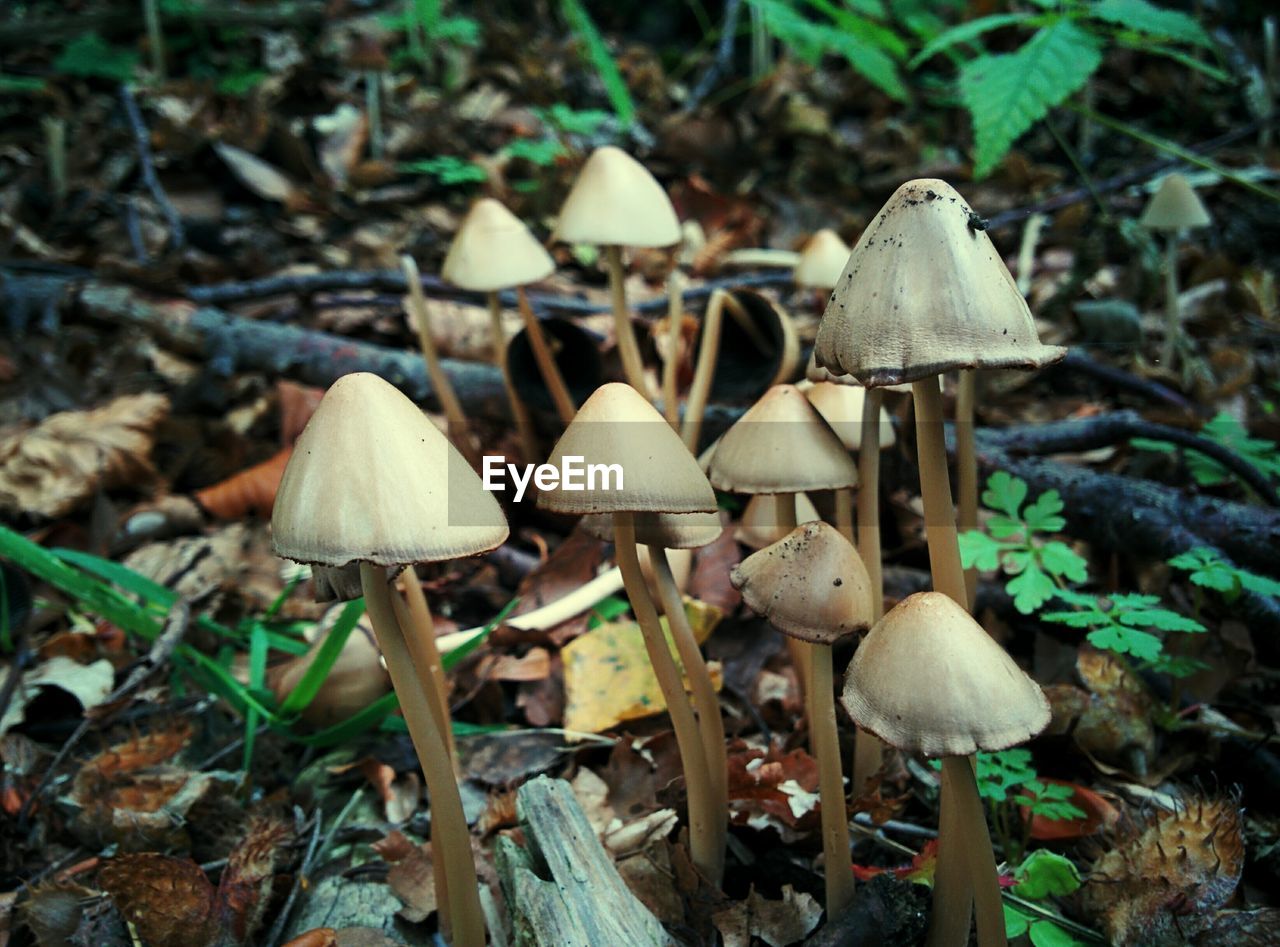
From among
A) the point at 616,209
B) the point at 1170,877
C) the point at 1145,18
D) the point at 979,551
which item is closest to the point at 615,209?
the point at 616,209

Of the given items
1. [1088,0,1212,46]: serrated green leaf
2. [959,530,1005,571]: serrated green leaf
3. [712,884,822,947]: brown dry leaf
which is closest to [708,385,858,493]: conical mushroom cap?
[959,530,1005,571]: serrated green leaf

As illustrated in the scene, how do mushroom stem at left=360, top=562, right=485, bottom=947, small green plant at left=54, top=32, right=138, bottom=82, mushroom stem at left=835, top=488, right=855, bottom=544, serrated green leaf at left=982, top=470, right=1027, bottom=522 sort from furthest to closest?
1. small green plant at left=54, top=32, right=138, bottom=82
2. serrated green leaf at left=982, top=470, right=1027, bottom=522
3. mushroom stem at left=835, top=488, right=855, bottom=544
4. mushroom stem at left=360, top=562, right=485, bottom=947

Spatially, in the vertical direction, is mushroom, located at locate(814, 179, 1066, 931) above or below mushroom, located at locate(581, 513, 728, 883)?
above

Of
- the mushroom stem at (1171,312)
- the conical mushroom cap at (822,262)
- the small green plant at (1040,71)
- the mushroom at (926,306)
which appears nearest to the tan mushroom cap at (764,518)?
the mushroom at (926,306)

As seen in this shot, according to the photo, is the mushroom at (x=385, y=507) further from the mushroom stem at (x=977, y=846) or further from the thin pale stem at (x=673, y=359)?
the thin pale stem at (x=673, y=359)

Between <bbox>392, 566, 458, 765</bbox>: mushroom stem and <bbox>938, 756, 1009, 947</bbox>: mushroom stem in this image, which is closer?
<bbox>938, 756, 1009, 947</bbox>: mushroom stem

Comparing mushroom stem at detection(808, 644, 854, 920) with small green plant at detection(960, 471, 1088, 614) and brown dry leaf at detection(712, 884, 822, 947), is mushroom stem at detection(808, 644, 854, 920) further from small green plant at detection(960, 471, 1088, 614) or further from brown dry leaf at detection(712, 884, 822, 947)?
small green plant at detection(960, 471, 1088, 614)

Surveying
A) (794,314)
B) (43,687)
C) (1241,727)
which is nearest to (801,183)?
(794,314)
